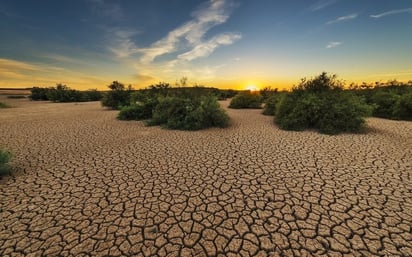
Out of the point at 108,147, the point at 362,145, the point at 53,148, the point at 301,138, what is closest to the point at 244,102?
the point at 301,138

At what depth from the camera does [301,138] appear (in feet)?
21.7

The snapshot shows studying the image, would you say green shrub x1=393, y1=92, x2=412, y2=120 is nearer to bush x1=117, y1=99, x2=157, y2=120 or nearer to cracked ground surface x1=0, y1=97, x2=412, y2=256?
cracked ground surface x1=0, y1=97, x2=412, y2=256

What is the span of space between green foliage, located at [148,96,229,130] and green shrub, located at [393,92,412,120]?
9765mm

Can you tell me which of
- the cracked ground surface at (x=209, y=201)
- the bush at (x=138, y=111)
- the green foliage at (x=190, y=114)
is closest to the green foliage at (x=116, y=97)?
the bush at (x=138, y=111)

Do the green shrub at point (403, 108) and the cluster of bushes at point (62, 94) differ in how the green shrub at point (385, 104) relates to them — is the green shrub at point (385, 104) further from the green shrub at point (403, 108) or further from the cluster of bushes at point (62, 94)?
the cluster of bushes at point (62, 94)

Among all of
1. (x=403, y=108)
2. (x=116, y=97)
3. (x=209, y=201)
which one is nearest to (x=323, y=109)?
(x=403, y=108)

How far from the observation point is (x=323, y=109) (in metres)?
7.93

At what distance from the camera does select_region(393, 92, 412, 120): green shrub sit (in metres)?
9.64

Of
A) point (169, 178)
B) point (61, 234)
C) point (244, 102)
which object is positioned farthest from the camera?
point (244, 102)

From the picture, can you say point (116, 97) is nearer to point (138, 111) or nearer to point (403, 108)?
point (138, 111)

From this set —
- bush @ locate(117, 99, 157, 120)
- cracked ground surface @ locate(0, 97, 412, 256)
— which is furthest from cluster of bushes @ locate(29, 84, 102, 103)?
cracked ground surface @ locate(0, 97, 412, 256)

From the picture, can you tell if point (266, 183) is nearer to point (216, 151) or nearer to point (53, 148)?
point (216, 151)

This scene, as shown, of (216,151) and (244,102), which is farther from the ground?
(244,102)

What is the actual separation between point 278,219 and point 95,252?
2383mm
